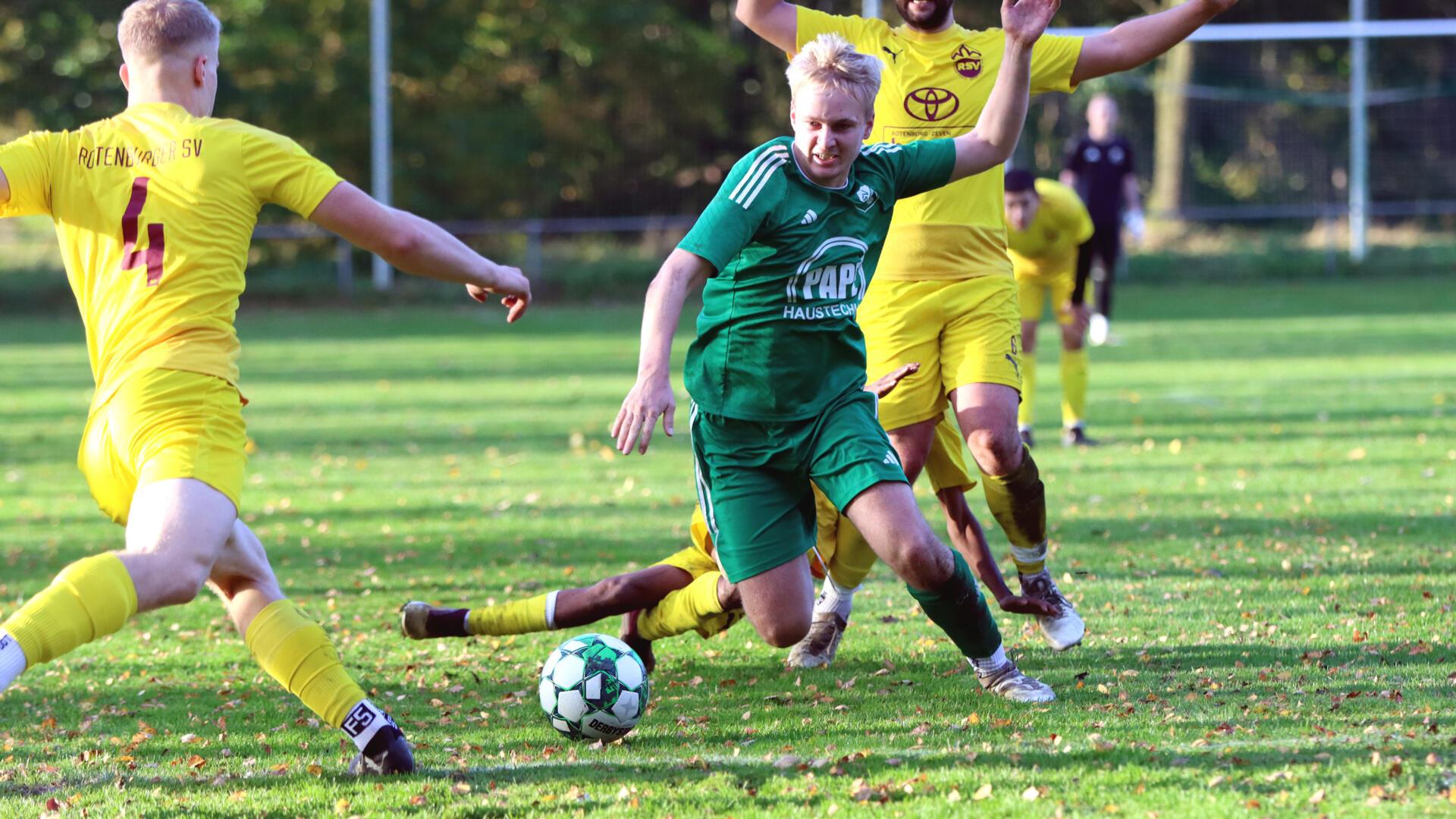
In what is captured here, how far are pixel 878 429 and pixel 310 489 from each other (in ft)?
20.9

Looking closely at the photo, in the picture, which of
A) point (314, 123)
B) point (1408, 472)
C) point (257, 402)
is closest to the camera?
point (1408, 472)

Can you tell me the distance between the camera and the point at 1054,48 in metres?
5.82

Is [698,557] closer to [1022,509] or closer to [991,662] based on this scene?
[991,662]

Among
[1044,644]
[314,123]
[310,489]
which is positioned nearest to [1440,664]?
[1044,644]

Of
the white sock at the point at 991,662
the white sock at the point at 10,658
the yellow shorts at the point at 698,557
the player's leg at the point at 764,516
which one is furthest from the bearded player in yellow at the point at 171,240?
the white sock at the point at 991,662

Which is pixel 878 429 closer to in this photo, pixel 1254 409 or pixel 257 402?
pixel 1254 409

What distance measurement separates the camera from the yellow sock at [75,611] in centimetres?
374

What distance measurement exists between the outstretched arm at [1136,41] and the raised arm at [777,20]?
1.04 m

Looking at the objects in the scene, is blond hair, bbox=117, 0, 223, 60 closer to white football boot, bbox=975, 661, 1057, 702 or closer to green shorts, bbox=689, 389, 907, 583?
green shorts, bbox=689, 389, 907, 583

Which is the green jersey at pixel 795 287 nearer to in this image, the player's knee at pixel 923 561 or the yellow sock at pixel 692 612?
the player's knee at pixel 923 561

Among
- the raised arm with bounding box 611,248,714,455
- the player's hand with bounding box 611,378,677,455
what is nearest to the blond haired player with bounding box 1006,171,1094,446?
the raised arm with bounding box 611,248,714,455

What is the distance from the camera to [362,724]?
14.3 ft

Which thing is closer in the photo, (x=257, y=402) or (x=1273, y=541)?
(x=1273, y=541)

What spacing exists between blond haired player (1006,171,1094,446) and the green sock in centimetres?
599
